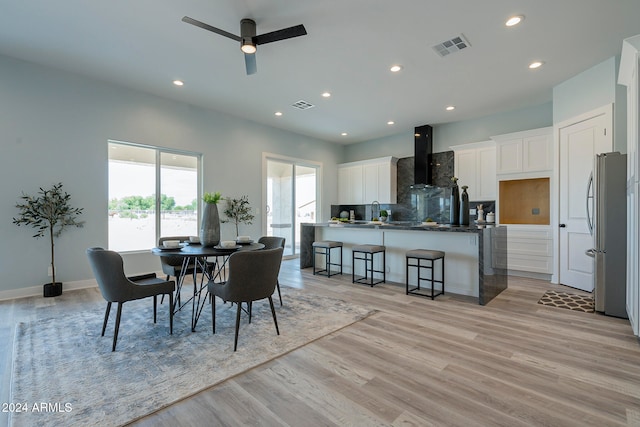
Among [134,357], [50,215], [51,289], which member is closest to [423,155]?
[134,357]

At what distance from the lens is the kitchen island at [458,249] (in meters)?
3.63

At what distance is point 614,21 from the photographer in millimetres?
3004

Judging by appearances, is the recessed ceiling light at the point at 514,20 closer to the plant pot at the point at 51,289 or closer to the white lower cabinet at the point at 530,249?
the white lower cabinet at the point at 530,249

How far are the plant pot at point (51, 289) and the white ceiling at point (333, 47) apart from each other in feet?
9.94

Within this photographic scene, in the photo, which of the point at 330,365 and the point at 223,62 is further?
the point at 223,62

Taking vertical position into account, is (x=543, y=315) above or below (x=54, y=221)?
below

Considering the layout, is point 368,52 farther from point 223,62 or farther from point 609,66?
point 609,66

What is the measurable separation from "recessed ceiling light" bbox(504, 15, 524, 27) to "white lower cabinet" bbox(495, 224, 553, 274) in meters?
3.44

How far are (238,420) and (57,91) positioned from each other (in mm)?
5049

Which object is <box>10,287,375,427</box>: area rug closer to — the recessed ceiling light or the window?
the window

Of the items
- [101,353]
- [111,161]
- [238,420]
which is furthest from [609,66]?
[111,161]

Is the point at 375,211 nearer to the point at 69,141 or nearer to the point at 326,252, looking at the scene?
the point at 326,252

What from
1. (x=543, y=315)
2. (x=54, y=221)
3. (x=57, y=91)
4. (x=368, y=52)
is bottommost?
(x=543, y=315)

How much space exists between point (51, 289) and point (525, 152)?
7.76 metres
